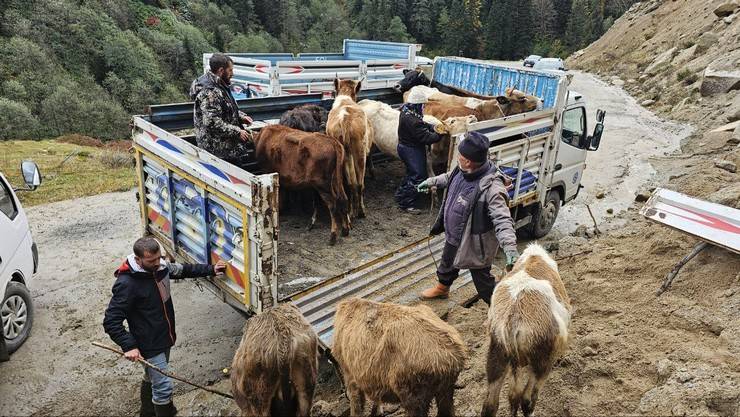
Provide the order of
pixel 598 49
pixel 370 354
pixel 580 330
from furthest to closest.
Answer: pixel 598 49, pixel 580 330, pixel 370 354

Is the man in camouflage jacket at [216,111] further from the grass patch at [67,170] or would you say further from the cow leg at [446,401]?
the grass patch at [67,170]

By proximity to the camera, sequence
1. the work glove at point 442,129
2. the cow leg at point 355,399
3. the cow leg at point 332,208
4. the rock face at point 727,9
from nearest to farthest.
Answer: the cow leg at point 355,399, the cow leg at point 332,208, the work glove at point 442,129, the rock face at point 727,9

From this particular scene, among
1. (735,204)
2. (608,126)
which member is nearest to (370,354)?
(735,204)

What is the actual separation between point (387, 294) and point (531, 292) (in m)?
1.82

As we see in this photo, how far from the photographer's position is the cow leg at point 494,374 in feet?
11.0

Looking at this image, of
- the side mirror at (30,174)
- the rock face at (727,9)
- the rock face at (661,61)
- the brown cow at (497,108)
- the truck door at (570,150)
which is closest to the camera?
the side mirror at (30,174)

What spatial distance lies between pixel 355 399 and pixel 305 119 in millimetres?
4432

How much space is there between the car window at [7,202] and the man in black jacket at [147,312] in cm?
286

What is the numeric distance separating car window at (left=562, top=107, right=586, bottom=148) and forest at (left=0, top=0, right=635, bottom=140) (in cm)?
2817

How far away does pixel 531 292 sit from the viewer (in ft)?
10.9

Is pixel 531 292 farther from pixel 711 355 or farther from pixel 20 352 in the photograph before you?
pixel 20 352

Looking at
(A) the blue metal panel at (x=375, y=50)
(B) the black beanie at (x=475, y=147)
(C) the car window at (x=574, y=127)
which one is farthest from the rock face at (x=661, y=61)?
(B) the black beanie at (x=475, y=147)

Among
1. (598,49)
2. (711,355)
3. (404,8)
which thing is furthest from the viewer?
(404,8)

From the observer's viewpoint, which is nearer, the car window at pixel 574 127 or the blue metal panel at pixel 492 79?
the blue metal panel at pixel 492 79
